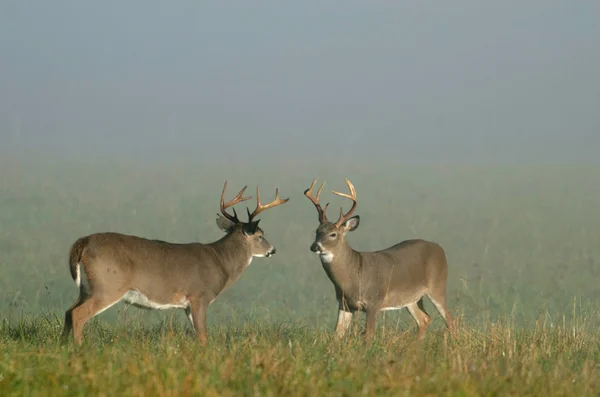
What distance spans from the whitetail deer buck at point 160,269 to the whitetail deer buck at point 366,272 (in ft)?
2.54

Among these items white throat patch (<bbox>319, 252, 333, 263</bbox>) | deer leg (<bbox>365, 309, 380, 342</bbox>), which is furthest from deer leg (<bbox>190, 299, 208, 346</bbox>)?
deer leg (<bbox>365, 309, 380, 342</bbox>)

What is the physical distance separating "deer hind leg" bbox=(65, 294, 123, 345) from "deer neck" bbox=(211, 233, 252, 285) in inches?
78.7

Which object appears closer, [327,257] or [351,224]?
[327,257]

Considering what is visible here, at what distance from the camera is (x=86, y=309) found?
10859 millimetres

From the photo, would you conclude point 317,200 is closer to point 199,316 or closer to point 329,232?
point 329,232

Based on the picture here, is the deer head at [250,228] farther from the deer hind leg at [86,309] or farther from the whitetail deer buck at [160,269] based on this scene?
the deer hind leg at [86,309]

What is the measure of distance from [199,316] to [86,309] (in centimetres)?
149

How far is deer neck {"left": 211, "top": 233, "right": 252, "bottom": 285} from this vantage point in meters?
12.7

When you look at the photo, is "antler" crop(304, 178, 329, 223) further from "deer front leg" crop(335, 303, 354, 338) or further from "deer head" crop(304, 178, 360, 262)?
"deer front leg" crop(335, 303, 354, 338)

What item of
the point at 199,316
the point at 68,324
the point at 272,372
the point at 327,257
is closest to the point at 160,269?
the point at 199,316

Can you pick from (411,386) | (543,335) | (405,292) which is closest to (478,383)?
(411,386)

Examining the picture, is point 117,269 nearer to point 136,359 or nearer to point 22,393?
point 136,359

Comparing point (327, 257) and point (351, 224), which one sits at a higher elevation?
point (351, 224)

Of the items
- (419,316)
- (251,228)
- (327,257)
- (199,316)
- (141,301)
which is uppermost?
(251,228)
